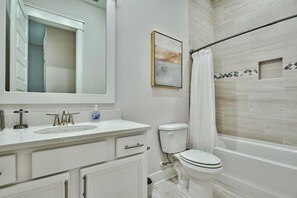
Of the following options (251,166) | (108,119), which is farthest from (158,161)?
(251,166)

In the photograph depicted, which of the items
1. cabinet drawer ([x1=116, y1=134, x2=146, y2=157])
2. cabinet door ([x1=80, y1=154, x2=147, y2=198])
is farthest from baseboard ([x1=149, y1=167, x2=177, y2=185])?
cabinet drawer ([x1=116, y1=134, x2=146, y2=157])

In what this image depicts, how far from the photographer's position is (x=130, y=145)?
1.05m

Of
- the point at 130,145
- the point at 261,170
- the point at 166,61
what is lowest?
the point at 261,170

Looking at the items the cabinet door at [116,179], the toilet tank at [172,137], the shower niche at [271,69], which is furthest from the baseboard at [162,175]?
the shower niche at [271,69]

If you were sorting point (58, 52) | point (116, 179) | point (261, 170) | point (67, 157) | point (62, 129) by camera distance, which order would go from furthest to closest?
point (261, 170) < point (58, 52) < point (62, 129) < point (116, 179) < point (67, 157)

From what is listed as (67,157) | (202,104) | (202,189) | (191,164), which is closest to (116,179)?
(67,157)

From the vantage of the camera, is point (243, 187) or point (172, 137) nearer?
point (243, 187)

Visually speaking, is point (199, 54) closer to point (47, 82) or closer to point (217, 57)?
point (217, 57)

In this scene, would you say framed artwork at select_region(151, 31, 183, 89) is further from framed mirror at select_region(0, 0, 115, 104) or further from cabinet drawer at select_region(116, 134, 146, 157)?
cabinet drawer at select_region(116, 134, 146, 157)

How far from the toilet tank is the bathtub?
50cm

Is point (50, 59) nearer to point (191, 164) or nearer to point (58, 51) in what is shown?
point (58, 51)

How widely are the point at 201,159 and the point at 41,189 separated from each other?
1.27 m

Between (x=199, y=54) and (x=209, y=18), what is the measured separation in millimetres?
993

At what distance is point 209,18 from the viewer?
259 cm
